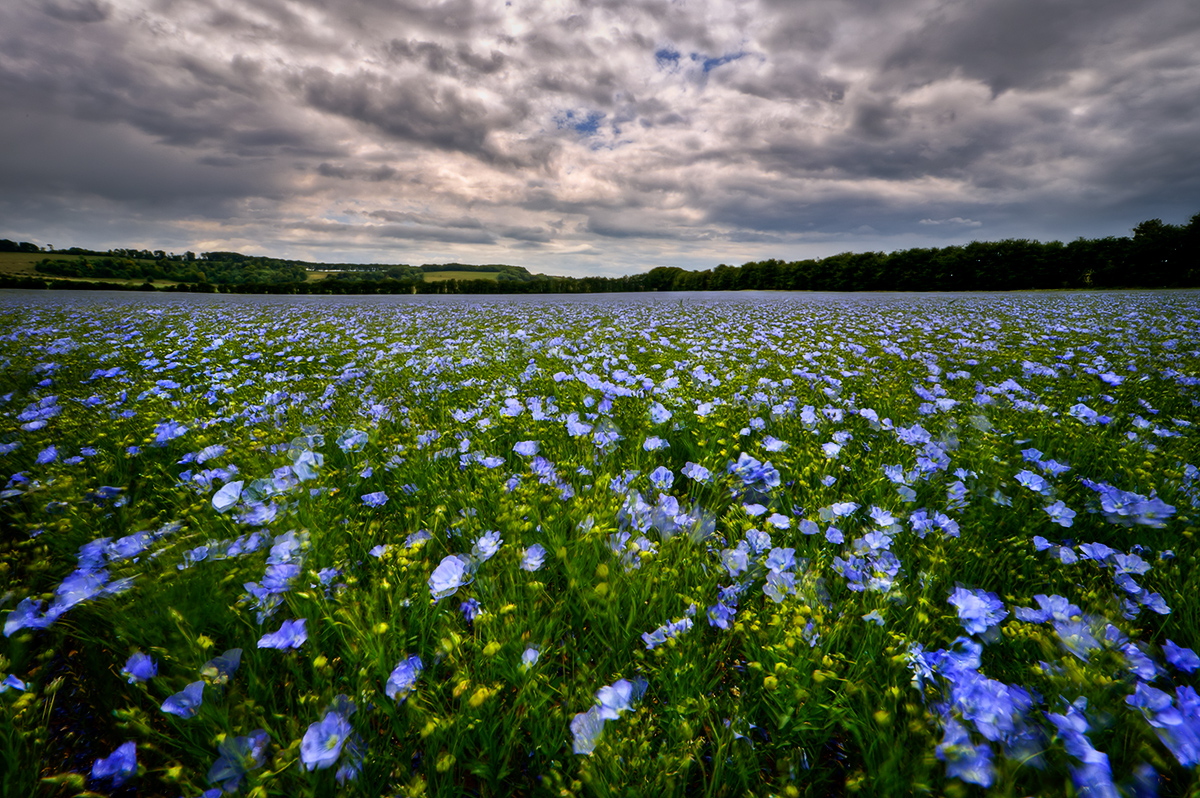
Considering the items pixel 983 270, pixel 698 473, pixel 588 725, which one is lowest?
pixel 588 725

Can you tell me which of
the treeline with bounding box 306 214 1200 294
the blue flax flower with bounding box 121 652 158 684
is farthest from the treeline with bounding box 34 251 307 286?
the blue flax flower with bounding box 121 652 158 684

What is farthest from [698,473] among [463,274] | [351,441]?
[463,274]

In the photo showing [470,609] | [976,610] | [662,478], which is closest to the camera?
[976,610]

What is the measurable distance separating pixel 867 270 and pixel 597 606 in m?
65.4

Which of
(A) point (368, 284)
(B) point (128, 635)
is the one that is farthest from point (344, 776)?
(A) point (368, 284)

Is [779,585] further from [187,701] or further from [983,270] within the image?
[983,270]

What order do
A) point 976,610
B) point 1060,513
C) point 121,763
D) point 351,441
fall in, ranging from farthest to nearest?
point 351,441 → point 1060,513 → point 976,610 → point 121,763

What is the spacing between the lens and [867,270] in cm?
5450

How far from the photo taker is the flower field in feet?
Answer: 3.52

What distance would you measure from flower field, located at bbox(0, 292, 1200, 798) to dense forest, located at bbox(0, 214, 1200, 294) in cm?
4704

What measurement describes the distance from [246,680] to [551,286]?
56.4m

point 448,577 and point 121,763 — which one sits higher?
point 448,577

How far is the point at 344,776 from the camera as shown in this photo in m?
1.04

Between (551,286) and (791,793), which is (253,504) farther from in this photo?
(551,286)
